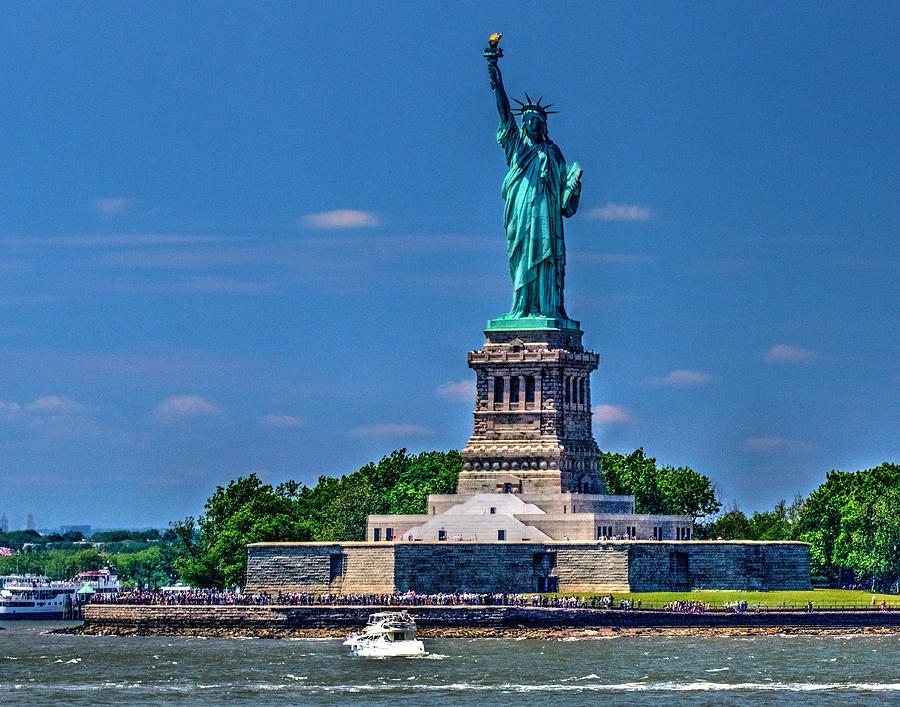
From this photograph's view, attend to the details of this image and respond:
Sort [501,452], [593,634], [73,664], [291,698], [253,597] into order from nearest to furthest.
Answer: [291,698] < [73,664] < [593,634] < [253,597] < [501,452]

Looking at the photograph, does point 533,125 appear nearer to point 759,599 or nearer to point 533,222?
point 533,222

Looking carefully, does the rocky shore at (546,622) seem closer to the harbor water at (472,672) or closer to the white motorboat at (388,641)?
the harbor water at (472,672)

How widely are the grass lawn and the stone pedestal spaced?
10939 mm

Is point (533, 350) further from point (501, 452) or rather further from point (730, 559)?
point (730, 559)

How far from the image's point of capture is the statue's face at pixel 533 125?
407 feet

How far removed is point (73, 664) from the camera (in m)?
97.5

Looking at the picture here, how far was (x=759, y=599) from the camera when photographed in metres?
111

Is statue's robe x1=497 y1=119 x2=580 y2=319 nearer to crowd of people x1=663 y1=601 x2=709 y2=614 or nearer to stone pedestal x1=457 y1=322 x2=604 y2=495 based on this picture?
stone pedestal x1=457 y1=322 x2=604 y2=495

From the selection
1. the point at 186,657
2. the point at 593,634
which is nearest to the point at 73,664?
the point at 186,657

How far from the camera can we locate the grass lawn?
109 m

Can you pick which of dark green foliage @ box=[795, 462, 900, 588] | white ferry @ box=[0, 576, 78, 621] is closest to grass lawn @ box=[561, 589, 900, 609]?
dark green foliage @ box=[795, 462, 900, 588]

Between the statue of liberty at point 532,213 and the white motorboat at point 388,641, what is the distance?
26397 mm

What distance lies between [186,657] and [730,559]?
92.2ft

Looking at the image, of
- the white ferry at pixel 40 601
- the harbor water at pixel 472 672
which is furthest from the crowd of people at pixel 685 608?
the white ferry at pixel 40 601
